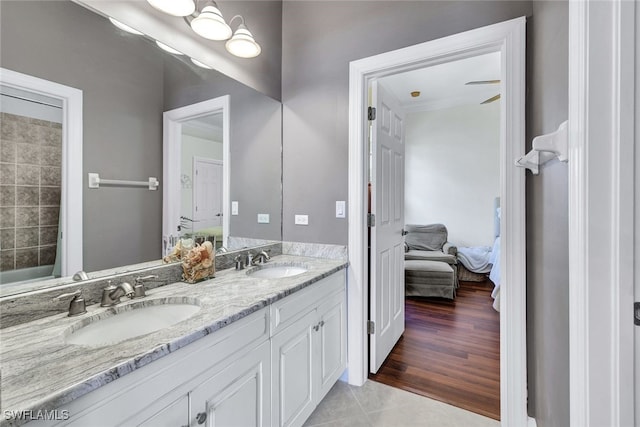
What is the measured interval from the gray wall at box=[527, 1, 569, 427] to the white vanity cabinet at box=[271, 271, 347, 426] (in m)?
1.03

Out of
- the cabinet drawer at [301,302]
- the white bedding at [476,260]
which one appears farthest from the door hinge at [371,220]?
the white bedding at [476,260]

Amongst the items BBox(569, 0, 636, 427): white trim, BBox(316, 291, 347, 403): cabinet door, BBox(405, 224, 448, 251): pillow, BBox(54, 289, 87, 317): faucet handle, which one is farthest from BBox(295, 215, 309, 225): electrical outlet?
BBox(405, 224, 448, 251): pillow

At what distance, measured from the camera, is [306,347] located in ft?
4.84

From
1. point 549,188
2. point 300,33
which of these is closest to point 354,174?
point 549,188

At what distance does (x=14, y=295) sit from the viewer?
92 cm

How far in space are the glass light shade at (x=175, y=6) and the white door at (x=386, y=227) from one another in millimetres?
1175

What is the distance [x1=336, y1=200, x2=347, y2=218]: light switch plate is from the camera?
1932mm

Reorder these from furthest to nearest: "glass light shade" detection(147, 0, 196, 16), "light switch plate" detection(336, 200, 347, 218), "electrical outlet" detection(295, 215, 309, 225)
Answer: "electrical outlet" detection(295, 215, 309, 225) < "light switch plate" detection(336, 200, 347, 218) < "glass light shade" detection(147, 0, 196, 16)

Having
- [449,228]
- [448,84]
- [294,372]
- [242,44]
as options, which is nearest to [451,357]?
[294,372]

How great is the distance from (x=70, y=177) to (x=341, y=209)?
141 centimetres

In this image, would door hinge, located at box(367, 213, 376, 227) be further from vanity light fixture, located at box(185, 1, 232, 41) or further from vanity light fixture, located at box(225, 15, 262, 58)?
vanity light fixture, located at box(185, 1, 232, 41)

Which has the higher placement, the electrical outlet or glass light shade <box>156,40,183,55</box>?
glass light shade <box>156,40,183,55</box>

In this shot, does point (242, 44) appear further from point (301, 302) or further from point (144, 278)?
point (301, 302)

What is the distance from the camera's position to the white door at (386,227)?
198 cm
